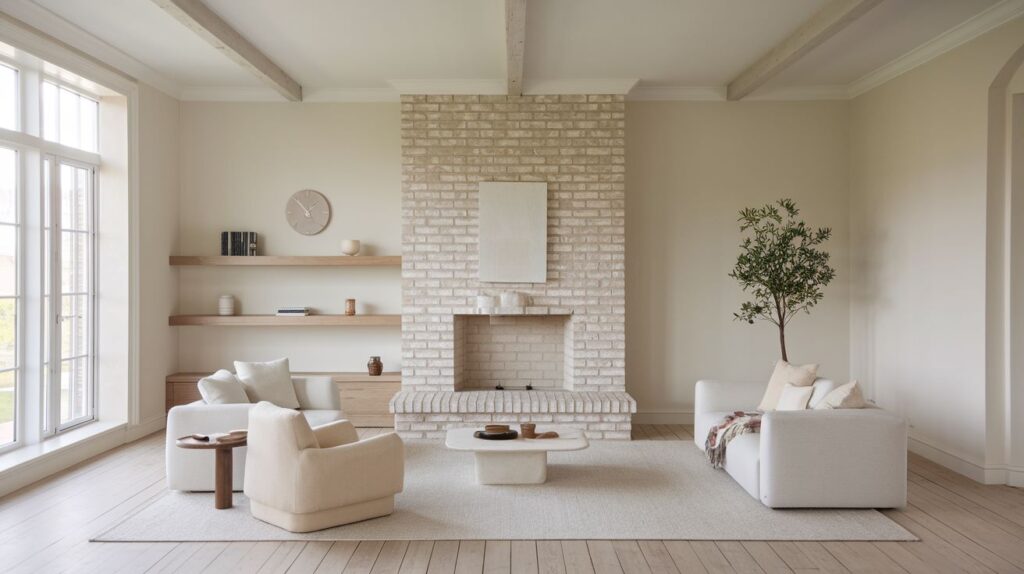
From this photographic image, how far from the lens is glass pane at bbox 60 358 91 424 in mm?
5686

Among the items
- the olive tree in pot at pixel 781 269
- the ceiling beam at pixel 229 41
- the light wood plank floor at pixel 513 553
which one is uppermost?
the ceiling beam at pixel 229 41

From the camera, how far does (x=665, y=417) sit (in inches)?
276

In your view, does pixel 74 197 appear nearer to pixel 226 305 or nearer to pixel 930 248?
pixel 226 305

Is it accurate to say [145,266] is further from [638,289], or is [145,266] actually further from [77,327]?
[638,289]

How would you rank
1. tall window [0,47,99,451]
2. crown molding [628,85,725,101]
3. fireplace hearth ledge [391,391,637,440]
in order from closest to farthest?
1. tall window [0,47,99,451]
2. fireplace hearth ledge [391,391,637,440]
3. crown molding [628,85,725,101]

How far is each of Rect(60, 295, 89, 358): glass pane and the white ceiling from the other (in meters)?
2.07

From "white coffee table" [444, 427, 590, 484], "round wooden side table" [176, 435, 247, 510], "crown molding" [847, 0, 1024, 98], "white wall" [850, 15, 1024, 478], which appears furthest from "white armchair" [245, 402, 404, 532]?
"crown molding" [847, 0, 1024, 98]

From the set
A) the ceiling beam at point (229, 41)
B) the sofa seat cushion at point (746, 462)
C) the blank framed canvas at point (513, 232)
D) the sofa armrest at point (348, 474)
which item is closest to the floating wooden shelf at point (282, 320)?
the blank framed canvas at point (513, 232)

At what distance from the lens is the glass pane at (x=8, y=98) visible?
5.07 metres

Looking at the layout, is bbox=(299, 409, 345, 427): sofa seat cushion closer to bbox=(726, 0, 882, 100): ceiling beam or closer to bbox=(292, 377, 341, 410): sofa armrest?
bbox=(292, 377, 341, 410): sofa armrest

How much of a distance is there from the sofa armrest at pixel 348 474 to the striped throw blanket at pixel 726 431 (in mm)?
2284

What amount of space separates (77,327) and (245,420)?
7.44ft

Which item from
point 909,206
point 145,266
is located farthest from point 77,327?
point 909,206

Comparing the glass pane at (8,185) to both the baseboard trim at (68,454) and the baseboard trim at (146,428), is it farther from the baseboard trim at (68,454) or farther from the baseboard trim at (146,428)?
the baseboard trim at (146,428)
